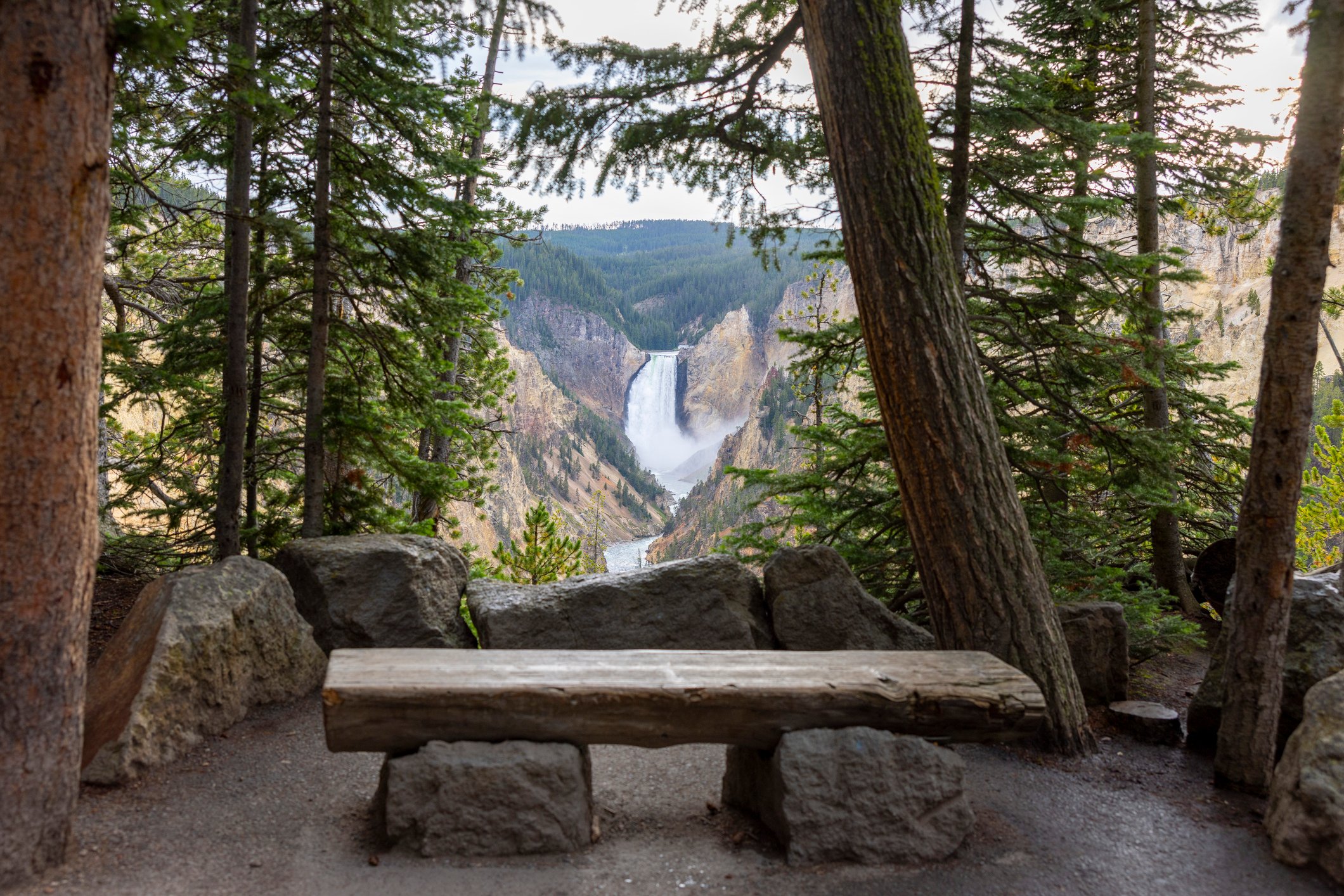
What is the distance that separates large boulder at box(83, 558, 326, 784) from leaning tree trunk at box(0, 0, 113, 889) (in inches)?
32.8

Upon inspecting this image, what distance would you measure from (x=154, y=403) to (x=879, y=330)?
6.59m

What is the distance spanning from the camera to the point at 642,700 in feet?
10.4

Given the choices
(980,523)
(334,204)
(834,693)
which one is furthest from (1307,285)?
(334,204)

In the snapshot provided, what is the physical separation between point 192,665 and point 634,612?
2.49 metres

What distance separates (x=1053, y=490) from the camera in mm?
6234

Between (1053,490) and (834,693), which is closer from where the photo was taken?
(834,693)

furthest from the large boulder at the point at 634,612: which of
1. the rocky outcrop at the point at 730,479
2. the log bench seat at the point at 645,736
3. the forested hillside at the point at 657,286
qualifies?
the forested hillside at the point at 657,286

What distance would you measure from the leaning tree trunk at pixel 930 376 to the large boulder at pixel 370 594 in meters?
3.23

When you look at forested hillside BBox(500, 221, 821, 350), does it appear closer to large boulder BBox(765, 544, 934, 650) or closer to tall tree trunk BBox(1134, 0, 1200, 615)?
tall tree trunk BBox(1134, 0, 1200, 615)

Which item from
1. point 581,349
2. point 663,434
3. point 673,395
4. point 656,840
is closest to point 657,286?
point 581,349

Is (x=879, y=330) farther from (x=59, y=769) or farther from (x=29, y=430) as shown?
(x=59, y=769)

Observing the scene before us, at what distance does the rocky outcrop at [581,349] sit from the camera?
94750 mm

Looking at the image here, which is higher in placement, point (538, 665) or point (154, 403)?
point (154, 403)

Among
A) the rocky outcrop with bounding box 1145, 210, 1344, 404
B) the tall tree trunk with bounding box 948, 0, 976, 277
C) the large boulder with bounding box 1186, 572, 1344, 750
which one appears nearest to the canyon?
the rocky outcrop with bounding box 1145, 210, 1344, 404
